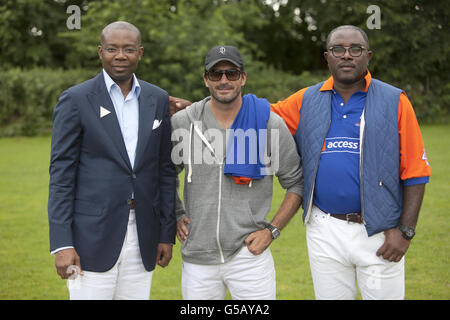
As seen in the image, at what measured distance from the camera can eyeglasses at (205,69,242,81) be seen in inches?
136

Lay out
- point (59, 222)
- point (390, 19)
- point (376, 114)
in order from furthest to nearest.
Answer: point (390, 19)
point (376, 114)
point (59, 222)

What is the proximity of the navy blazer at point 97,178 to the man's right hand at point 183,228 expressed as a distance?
0.71 ft

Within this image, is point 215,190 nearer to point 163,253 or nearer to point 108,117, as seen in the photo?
point 163,253

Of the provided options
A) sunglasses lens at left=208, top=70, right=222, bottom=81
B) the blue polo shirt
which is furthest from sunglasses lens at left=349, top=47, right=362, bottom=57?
sunglasses lens at left=208, top=70, right=222, bottom=81

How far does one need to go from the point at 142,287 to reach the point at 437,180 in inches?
351

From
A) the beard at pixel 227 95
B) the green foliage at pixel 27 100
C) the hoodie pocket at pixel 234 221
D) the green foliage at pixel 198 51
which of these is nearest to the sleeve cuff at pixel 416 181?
the hoodie pocket at pixel 234 221

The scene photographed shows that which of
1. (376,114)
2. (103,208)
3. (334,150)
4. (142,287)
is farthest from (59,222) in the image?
(376,114)

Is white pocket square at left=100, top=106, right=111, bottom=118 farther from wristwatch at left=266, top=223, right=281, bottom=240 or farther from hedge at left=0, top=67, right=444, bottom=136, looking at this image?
hedge at left=0, top=67, right=444, bottom=136

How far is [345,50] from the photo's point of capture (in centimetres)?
352

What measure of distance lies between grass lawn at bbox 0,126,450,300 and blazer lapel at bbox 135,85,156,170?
295 cm

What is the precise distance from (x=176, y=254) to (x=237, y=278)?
157 inches

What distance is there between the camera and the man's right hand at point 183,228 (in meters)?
3.60
